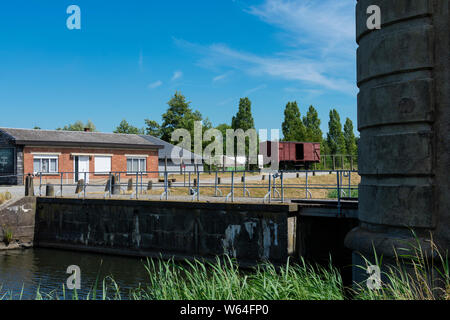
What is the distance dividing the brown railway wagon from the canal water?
86.3 feet

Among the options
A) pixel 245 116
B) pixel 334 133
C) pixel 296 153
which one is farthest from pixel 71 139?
pixel 334 133

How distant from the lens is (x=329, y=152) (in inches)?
2448

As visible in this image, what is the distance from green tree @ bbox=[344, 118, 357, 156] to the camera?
63500 millimetres

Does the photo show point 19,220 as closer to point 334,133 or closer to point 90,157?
point 90,157

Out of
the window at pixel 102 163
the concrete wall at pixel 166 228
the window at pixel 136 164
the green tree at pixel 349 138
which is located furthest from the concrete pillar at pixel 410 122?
the green tree at pixel 349 138

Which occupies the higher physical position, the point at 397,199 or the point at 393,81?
the point at 393,81

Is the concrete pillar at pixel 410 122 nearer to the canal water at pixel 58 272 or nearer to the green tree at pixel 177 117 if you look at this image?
the canal water at pixel 58 272

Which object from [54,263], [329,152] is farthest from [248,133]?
[54,263]

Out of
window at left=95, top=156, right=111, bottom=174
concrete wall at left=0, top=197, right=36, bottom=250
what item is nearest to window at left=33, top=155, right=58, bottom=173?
window at left=95, top=156, right=111, bottom=174

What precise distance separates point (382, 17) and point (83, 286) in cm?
1056

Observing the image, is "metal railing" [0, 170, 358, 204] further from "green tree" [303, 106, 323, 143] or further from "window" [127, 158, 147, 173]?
"green tree" [303, 106, 323, 143]

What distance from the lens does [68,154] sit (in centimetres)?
3259
